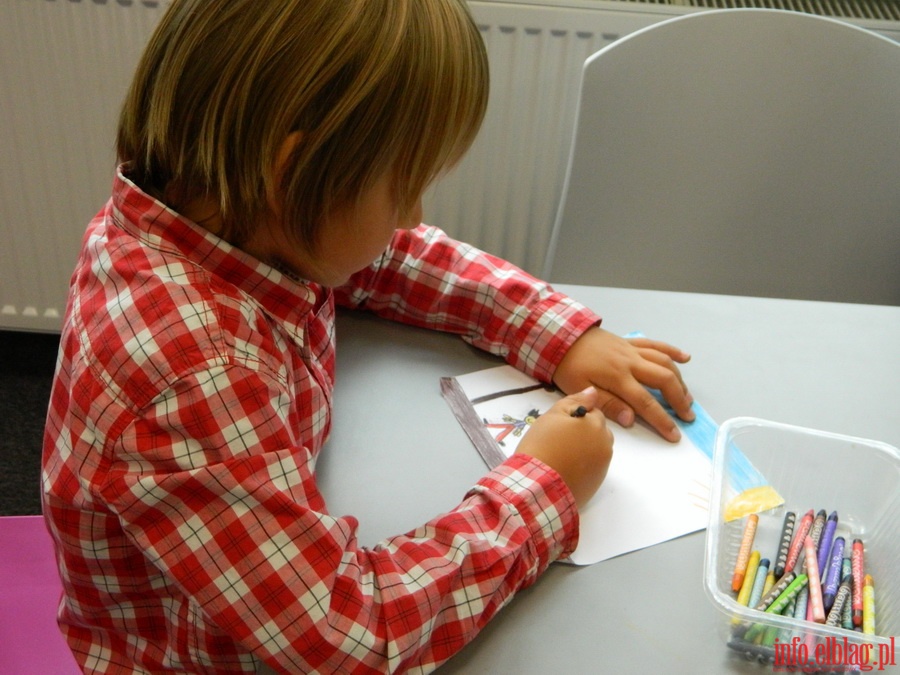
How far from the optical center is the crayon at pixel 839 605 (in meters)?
0.58

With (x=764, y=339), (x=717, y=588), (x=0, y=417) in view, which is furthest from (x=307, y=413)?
(x=0, y=417)

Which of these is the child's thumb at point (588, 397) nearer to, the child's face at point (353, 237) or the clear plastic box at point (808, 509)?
the clear plastic box at point (808, 509)

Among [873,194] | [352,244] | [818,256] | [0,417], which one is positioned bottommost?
[0,417]

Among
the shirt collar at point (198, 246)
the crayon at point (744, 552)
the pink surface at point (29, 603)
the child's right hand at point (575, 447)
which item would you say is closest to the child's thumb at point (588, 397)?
the child's right hand at point (575, 447)

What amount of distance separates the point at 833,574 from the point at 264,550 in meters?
0.39

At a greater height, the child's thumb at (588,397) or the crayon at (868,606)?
the child's thumb at (588,397)

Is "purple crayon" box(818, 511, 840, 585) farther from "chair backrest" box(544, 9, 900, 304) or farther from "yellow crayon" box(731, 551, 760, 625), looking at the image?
"chair backrest" box(544, 9, 900, 304)

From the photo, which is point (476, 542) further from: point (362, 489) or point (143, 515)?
point (143, 515)

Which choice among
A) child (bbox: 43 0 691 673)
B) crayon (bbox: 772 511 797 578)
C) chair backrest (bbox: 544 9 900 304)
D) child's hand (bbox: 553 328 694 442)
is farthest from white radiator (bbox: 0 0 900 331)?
crayon (bbox: 772 511 797 578)

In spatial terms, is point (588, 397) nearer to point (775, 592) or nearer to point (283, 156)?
point (775, 592)

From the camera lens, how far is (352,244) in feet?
2.18

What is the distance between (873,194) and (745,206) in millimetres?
177

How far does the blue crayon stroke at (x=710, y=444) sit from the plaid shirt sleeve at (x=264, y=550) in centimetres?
25

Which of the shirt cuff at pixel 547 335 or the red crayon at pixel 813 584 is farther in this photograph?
the shirt cuff at pixel 547 335
